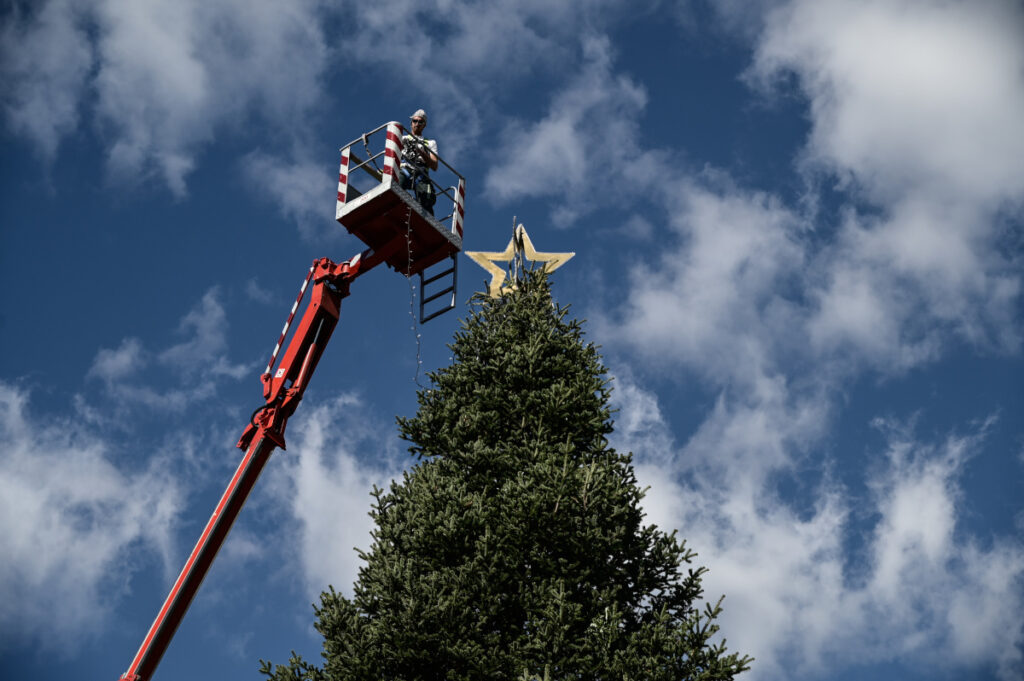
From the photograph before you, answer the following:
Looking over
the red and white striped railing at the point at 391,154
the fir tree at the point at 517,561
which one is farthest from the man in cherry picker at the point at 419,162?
the fir tree at the point at 517,561

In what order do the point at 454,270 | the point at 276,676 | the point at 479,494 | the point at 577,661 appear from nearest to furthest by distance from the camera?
the point at 577,661 < the point at 276,676 < the point at 479,494 < the point at 454,270

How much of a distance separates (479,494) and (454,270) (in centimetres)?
516

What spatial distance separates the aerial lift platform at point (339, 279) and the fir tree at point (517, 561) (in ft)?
7.59

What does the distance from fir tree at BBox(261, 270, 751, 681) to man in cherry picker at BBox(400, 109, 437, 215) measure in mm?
3551

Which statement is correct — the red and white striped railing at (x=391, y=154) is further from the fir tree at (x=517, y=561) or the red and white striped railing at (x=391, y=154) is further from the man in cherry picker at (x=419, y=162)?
the fir tree at (x=517, y=561)

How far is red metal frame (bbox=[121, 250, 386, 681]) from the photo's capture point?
14.9 meters

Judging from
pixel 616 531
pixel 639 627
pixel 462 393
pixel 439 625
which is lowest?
pixel 439 625

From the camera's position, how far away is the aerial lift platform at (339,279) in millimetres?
16047

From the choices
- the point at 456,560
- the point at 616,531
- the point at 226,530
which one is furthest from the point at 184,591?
the point at 616,531

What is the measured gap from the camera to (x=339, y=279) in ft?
60.3

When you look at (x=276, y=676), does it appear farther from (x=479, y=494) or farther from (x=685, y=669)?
(x=685, y=669)

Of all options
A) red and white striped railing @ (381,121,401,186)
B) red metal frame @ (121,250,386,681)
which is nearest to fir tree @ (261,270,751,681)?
red metal frame @ (121,250,386,681)

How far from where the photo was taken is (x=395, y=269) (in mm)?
18594

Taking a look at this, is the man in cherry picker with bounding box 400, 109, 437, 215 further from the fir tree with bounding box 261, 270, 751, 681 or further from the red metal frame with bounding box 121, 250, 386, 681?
the fir tree with bounding box 261, 270, 751, 681
